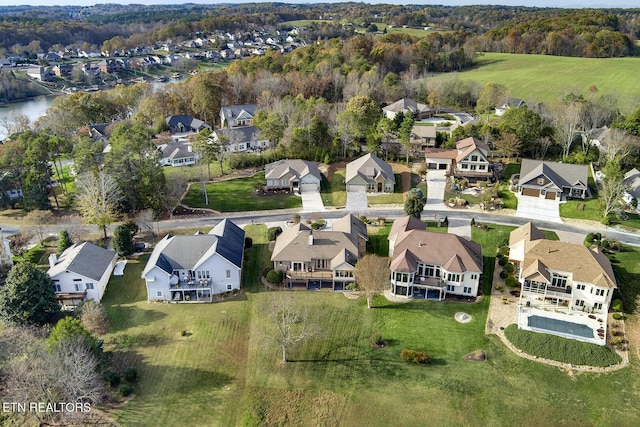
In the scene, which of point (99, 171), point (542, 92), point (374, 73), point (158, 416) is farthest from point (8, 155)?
point (542, 92)

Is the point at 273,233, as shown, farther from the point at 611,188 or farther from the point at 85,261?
the point at 611,188

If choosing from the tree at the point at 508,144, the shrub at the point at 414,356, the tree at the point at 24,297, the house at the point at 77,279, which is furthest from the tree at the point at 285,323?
the tree at the point at 508,144

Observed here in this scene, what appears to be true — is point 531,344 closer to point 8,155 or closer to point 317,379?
point 317,379

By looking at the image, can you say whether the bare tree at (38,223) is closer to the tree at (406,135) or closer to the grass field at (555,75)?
the tree at (406,135)

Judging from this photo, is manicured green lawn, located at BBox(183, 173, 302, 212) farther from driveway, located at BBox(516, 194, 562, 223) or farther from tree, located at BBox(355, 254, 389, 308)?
driveway, located at BBox(516, 194, 562, 223)

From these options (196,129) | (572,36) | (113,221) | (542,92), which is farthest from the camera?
(572,36)

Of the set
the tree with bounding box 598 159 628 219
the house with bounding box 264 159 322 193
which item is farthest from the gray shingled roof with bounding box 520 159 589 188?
the house with bounding box 264 159 322 193
